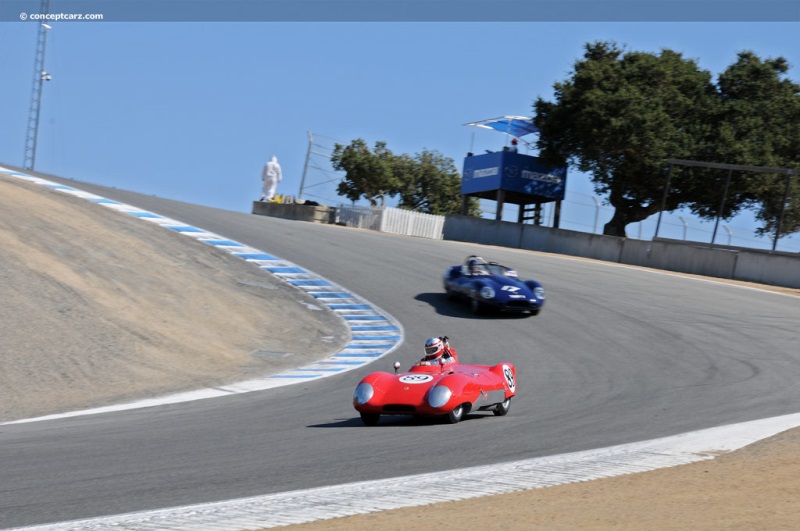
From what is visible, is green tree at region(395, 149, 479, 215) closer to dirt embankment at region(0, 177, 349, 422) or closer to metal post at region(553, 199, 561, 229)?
A: metal post at region(553, 199, 561, 229)

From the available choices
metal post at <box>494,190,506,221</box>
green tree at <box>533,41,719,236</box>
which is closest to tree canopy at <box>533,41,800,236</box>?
green tree at <box>533,41,719,236</box>

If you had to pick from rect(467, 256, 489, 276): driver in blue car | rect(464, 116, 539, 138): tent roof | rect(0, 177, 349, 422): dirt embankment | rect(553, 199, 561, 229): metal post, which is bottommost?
rect(0, 177, 349, 422): dirt embankment

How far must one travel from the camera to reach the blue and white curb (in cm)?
1329

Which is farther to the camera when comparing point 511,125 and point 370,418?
Result: point 511,125

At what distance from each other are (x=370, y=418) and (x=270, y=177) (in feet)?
114

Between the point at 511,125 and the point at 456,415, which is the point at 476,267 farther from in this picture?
the point at 511,125

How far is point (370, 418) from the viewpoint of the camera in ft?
32.7

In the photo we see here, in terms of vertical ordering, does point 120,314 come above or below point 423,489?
below

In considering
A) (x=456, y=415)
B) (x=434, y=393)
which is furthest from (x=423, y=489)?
(x=456, y=415)

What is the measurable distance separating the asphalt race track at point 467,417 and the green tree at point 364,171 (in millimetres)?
38847

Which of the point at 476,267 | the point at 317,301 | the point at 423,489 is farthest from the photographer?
the point at 317,301

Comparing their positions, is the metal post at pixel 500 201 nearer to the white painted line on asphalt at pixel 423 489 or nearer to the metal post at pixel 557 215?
the metal post at pixel 557 215

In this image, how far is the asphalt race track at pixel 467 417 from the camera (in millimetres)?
6781

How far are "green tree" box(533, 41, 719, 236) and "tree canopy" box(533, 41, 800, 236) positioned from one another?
0.04 m
